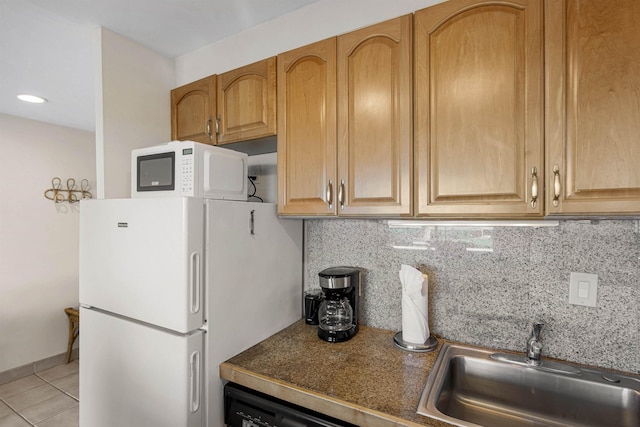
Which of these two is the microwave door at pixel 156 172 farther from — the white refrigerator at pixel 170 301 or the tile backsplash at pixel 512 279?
the tile backsplash at pixel 512 279

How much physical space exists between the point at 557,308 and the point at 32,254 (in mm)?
4135

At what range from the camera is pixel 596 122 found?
0.95 metres

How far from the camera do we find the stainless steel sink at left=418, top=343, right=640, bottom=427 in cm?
110

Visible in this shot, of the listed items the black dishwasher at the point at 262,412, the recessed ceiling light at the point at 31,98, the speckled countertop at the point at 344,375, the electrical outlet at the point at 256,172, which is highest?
the recessed ceiling light at the point at 31,98

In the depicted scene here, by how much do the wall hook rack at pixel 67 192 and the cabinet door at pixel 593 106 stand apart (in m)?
4.09

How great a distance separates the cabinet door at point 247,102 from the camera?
1576 mm

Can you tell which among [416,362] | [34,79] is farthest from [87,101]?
[416,362]

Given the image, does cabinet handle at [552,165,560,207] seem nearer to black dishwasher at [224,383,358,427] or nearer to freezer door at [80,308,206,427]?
black dishwasher at [224,383,358,427]

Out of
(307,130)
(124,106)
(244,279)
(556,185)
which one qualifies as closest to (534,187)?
(556,185)

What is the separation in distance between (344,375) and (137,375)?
2.86 ft

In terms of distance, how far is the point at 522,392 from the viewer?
123cm

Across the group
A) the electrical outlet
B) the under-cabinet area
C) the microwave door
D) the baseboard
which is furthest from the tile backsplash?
the baseboard

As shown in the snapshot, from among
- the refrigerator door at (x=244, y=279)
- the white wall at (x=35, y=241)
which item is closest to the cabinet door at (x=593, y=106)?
the refrigerator door at (x=244, y=279)

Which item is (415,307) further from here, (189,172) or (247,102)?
(247,102)
